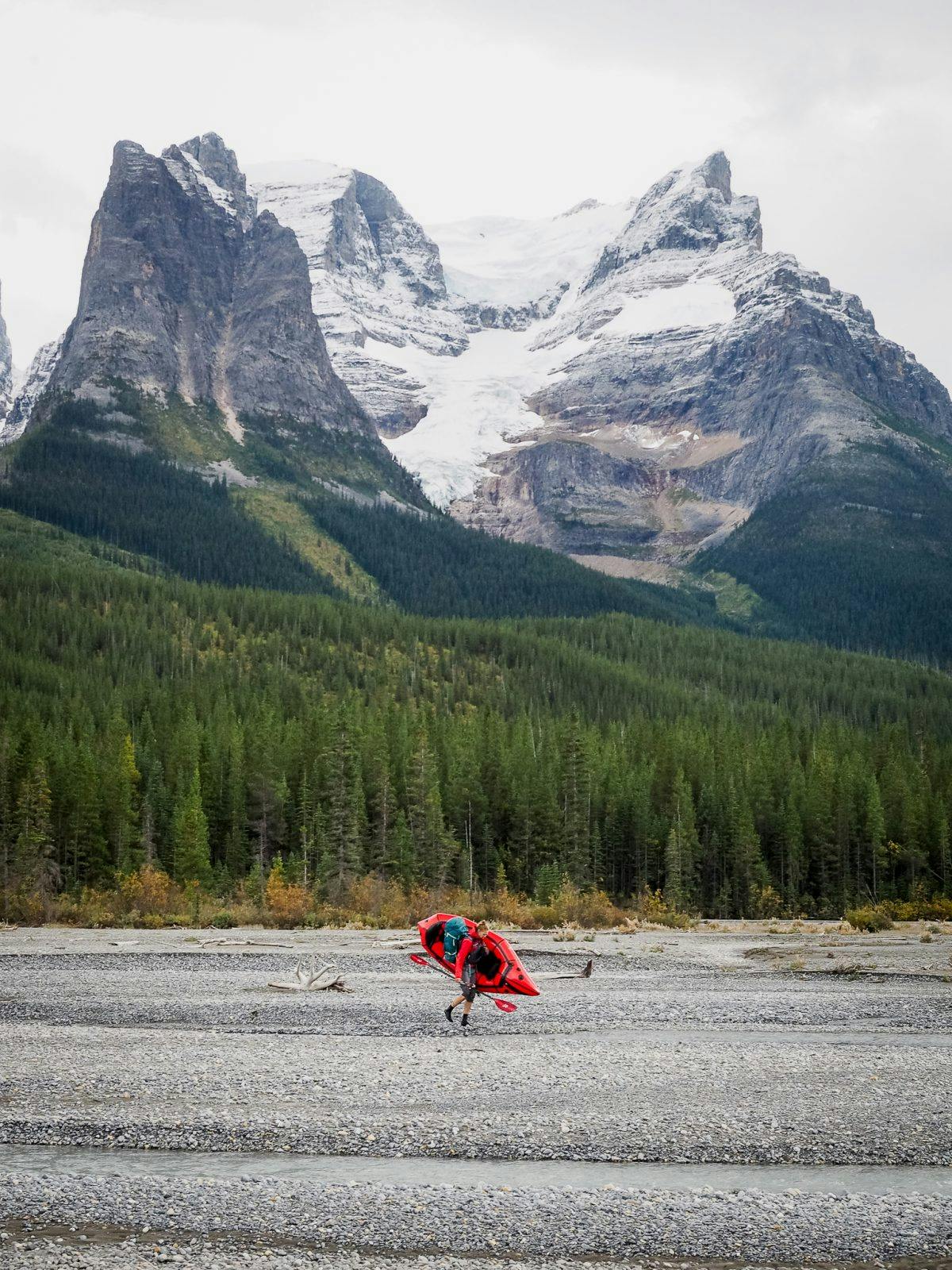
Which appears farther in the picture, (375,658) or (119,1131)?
(375,658)

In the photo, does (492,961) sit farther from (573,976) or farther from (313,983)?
(573,976)

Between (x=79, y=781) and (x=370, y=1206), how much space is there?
65.0m

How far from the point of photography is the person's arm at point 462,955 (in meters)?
22.4

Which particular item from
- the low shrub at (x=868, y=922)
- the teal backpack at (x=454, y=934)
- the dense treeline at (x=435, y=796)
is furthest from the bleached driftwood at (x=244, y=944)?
the low shrub at (x=868, y=922)

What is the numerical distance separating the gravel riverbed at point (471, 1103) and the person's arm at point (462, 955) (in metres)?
1.39

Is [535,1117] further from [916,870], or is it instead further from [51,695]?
[51,695]

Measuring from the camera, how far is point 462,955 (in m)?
22.5

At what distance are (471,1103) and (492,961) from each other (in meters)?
4.73

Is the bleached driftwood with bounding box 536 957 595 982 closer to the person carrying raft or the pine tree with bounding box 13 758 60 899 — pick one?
the person carrying raft

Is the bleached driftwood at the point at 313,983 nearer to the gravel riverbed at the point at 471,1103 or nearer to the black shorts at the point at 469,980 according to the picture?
the gravel riverbed at the point at 471,1103

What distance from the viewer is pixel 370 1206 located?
13656 mm

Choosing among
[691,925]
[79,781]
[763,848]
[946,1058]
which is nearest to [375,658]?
[763,848]

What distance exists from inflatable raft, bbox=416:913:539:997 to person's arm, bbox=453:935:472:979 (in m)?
0.10

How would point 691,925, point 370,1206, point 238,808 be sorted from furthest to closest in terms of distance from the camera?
point 238,808 < point 691,925 < point 370,1206
